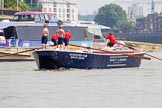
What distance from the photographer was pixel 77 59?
137ft

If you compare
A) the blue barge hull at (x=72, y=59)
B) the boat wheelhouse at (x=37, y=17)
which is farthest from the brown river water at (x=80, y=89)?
the boat wheelhouse at (x=37, y=17)

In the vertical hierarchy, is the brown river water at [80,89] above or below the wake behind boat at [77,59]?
below

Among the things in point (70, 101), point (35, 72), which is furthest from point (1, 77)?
point (70, 101)

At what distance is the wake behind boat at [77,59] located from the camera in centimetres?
4112

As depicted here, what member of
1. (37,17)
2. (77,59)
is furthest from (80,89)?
(37,17)

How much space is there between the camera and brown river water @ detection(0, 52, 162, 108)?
27219mm

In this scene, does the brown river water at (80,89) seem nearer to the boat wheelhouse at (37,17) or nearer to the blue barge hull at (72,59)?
the blue barge hull at (72,59)

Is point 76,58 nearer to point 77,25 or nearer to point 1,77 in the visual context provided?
point 1,77

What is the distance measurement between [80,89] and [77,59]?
33.8 feet

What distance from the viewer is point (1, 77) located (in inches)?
1485

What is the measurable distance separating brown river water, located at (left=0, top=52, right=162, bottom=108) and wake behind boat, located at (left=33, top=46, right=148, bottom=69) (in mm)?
449

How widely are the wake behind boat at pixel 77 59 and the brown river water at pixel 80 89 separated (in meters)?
0.45

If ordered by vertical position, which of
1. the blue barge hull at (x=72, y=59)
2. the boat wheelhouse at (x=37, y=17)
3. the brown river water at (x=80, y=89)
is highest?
the boat wheelhouse at (x=37, y=17)

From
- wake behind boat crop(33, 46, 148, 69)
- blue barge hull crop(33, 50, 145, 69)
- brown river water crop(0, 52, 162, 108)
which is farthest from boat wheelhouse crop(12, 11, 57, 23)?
brown river water crop(0, 52, 162, 108)
